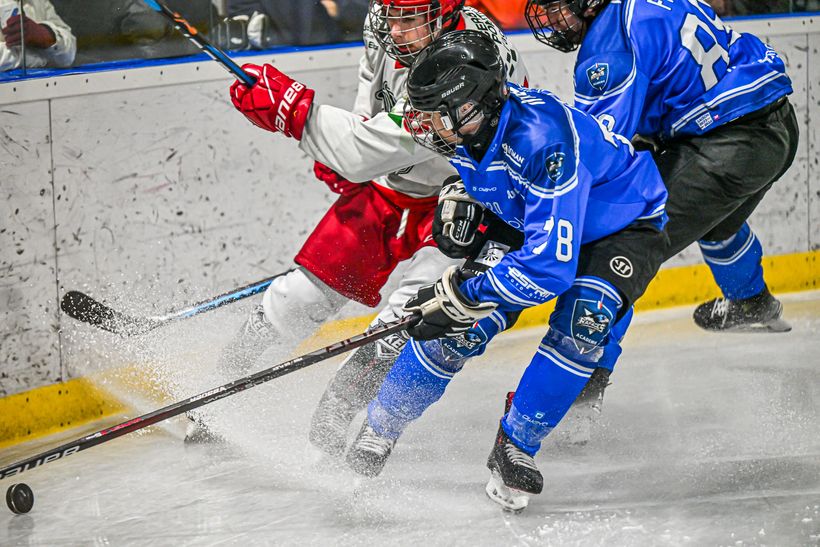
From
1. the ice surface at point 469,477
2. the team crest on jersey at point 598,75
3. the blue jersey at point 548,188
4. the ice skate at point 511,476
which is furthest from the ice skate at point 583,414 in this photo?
the team crest on jersey at point 598,75

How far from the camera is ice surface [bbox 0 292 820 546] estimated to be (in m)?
2.51

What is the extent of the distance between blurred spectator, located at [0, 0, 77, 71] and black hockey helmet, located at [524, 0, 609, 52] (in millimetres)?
1476

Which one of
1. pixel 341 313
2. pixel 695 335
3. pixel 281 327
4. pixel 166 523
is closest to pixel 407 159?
pixel 281 327

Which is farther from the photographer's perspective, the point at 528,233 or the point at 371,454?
the point at 371,454

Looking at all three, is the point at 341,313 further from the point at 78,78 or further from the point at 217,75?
the point at 78,78

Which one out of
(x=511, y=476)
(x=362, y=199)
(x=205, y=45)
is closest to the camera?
(x=511, y=476)

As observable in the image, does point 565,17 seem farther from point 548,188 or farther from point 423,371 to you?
point 423,371

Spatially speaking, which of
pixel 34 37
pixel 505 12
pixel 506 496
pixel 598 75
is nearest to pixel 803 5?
pixel 505 12

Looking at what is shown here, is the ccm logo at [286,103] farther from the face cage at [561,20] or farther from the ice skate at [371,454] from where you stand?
the ice skate at [371,454]

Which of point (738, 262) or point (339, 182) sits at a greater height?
point (339, 182)

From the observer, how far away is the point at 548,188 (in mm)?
2279

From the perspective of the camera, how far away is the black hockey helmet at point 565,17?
2.75 m

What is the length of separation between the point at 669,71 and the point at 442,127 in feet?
2.39

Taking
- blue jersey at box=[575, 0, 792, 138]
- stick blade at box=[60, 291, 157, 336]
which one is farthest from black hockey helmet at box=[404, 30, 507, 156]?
stick blade at box=[60, 291, 157, 336]
